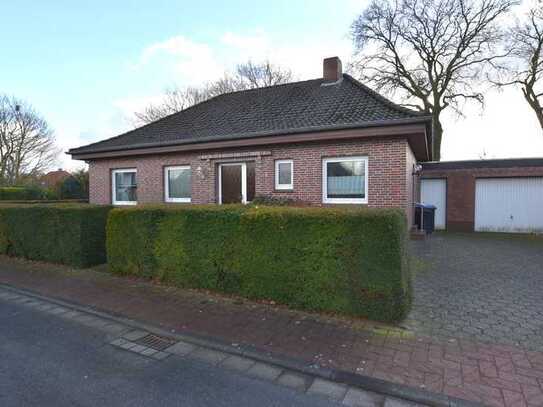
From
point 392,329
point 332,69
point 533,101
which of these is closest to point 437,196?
point 332,69

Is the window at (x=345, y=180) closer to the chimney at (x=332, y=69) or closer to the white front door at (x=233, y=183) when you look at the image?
the white front door at (x=233, y=183)

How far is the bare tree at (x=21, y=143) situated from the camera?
26281 mm

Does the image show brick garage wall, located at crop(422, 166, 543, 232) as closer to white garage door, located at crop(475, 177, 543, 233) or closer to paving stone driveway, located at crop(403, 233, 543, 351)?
white garage door, located at crop(475, 177, 543, 233)

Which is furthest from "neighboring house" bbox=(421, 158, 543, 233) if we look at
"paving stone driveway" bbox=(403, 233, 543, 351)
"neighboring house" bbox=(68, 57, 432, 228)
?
"paving stone driveway" bbox=(403, 233, 543, 351)

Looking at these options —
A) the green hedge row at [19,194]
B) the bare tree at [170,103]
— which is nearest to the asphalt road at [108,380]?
the green hedge row at [19,194]

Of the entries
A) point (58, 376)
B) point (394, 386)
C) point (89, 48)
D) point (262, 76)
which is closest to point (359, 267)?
point (394, 386)

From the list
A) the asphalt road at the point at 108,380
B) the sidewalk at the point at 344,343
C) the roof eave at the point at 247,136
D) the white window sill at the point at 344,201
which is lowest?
the asphalt road at the point at 108,380

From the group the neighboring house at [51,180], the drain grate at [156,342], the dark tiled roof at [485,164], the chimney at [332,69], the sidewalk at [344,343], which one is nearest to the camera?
the sidewalk at [344,343]

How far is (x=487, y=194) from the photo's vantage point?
12906mm

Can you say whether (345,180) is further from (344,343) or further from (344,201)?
(344,343)

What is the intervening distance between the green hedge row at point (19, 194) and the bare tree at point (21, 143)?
6239mm

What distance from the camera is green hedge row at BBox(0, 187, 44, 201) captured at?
20.8m

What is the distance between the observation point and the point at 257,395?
8.54 feet

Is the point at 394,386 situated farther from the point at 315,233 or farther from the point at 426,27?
the point at 426,27
